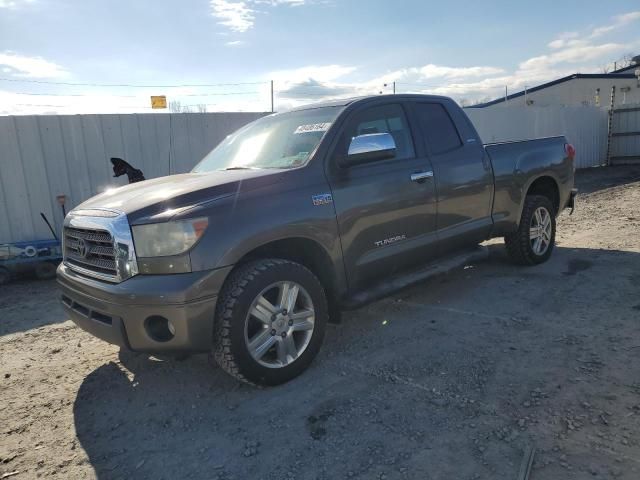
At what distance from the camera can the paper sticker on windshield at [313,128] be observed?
373 centimetres

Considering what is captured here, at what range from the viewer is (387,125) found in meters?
4.16

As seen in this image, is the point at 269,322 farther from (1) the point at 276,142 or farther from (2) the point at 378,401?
(1) the point at 276,142

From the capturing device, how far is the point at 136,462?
2.58m

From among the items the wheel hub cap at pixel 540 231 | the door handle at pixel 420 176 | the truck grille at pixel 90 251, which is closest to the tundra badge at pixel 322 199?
the door handle at pixel 420 176

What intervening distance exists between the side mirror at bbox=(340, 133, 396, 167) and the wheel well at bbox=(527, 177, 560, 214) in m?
2.82

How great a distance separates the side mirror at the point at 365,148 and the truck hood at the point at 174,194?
58cm

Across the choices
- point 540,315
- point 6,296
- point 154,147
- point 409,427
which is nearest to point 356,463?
point 409,427

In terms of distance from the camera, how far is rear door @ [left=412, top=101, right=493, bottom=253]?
434cm

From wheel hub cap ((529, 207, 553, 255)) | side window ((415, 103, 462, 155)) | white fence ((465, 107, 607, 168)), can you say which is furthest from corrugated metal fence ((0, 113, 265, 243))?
white fence ((465, 107, 607, 168))

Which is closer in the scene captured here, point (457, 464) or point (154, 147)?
point (457, 464)

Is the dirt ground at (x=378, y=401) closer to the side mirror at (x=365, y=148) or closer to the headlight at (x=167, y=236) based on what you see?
the headlight at (x=167, y=236)

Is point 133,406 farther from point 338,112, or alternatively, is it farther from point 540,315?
point 540,315

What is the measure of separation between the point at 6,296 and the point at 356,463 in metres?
5.40

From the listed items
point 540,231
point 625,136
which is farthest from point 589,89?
point 540,231
